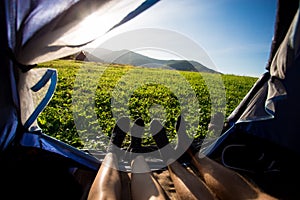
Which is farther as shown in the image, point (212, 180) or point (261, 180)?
point (261, 180)

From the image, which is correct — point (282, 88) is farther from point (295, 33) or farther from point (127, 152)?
point (127, 152)

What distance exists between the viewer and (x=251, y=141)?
5.81 ft

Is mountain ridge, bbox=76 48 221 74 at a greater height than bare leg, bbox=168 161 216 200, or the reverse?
mountain ridge, bbox=76 48 221 74

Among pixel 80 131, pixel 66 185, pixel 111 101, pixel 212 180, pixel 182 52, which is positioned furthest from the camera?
pixel 111 101

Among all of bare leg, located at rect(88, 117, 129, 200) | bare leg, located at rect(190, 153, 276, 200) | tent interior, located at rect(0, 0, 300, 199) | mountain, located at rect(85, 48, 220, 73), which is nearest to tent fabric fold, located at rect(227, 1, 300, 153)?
tent interior, located at rect(0, 0, 300, 199)

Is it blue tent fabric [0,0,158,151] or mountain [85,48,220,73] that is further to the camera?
mountain [85,48,220,73]

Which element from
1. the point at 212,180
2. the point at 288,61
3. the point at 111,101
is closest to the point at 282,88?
the point at 288,61

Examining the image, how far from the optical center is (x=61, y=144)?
156 cm

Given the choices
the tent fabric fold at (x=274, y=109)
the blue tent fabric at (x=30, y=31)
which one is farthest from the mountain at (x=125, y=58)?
the tent fabric fold at (x=274, y=109)

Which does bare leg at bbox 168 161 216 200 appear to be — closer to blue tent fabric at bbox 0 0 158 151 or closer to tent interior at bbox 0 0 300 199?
tent interior at bbox 0 0 300 199

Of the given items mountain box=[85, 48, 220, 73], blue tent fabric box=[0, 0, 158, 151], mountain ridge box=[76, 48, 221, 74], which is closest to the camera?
blue tent fabric box=[0, 0, 158, 151]

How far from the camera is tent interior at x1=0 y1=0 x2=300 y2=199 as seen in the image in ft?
3.51

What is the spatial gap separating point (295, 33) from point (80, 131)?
7.42 feet

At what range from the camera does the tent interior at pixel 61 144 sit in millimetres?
1068
